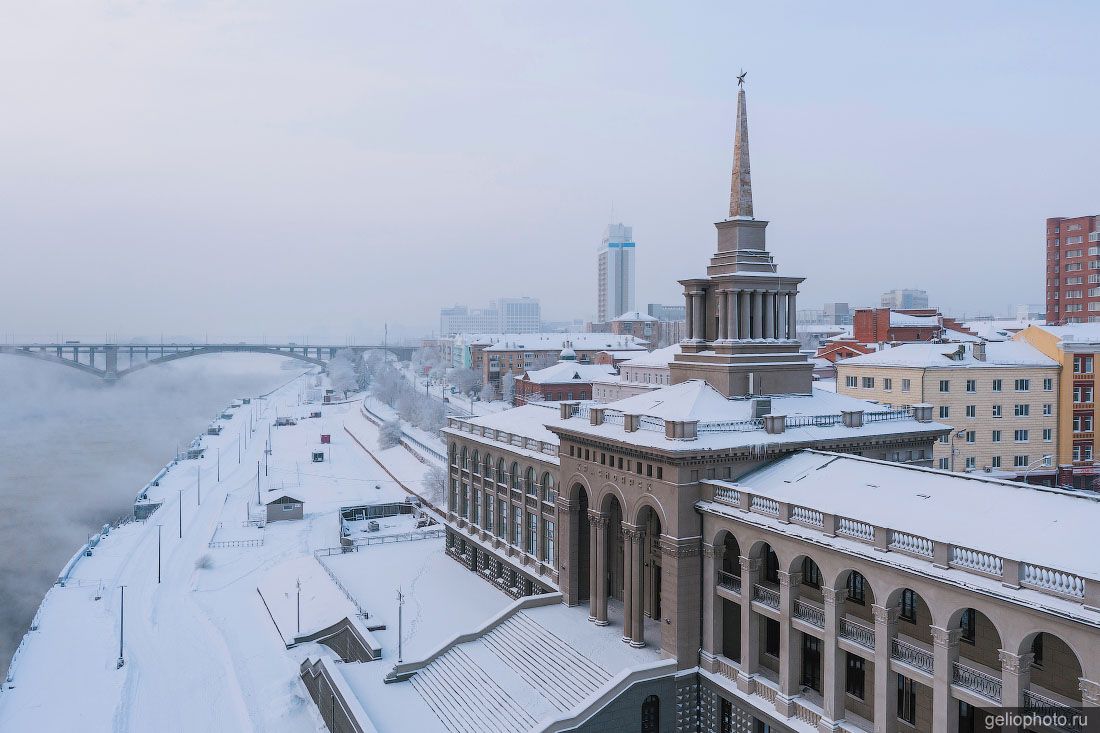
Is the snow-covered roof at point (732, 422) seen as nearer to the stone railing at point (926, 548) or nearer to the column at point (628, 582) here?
the stone railing at point (926, 548)

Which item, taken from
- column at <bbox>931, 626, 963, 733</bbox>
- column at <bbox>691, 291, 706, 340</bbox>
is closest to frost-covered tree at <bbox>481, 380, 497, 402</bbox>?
column at <bbox>691, 291, 706, 340</bbox>

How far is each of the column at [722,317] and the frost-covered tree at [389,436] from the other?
290 ft

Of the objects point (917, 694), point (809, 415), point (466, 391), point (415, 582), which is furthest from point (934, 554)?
point (466, 391)

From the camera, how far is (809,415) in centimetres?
3809

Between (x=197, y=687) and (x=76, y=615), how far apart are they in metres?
17.1

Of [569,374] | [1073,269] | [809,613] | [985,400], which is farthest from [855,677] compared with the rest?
[1073,269]

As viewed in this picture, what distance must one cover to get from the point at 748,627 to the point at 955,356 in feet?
141

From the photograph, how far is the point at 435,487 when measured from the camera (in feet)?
275

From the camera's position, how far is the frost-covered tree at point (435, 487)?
82125mm

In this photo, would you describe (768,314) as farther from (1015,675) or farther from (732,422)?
(1015,675)

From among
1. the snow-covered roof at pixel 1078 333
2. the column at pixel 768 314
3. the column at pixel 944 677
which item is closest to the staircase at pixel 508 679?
the column at pixel 944 677

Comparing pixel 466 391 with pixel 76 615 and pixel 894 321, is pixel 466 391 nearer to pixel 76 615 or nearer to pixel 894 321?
pixel 894 321

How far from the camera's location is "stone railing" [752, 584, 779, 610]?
31.5 metres

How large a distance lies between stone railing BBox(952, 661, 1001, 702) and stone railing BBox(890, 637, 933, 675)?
0.85 meters
